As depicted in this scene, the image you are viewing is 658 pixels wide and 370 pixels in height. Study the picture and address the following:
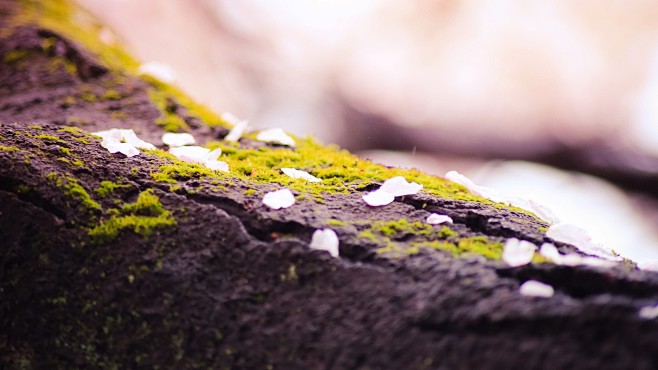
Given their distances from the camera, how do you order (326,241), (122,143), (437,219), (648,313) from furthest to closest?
(122,143) < (437,219) < (326,241) < (648,313)

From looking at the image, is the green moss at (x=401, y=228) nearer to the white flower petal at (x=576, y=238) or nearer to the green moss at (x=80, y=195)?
the white flower petal at (x=576, y=238)

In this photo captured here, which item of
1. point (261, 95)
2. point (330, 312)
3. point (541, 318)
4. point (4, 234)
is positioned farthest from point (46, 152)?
point (261, 95)

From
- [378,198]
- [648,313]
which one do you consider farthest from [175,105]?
[648,313]

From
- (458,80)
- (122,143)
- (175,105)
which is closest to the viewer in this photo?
(122,143)

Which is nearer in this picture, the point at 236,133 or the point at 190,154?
the point at 190,154

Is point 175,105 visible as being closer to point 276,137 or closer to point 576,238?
point 276,137

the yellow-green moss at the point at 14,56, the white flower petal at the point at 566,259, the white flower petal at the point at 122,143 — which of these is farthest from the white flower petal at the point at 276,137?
the yellow-green moss at the point at 14,56

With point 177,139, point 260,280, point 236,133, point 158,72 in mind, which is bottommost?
point 260,280
